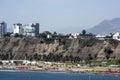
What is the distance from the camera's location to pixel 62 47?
173m

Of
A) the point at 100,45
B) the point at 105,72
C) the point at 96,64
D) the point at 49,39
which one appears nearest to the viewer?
the point at 105,72

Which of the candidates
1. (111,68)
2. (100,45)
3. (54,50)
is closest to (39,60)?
(54,50)

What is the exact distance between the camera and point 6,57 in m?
183

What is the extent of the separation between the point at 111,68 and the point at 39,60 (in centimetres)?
2976

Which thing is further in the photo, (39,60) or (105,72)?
(39,60)

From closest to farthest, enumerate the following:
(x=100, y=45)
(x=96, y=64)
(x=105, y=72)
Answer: (x=105, y=72), (x=96, y=64), (x=100, y=45)

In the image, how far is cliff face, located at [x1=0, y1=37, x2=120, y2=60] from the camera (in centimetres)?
16440

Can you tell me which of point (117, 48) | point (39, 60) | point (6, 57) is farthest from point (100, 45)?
point (6, 57)

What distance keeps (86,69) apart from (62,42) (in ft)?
98.2

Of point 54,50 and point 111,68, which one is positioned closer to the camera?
point 111,68

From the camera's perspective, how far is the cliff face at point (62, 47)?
539 feet

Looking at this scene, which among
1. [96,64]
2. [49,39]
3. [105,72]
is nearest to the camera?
[105,72]

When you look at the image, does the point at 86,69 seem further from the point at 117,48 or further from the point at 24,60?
the point at 24,60

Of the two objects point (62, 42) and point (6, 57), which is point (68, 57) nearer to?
point (62, 42)
